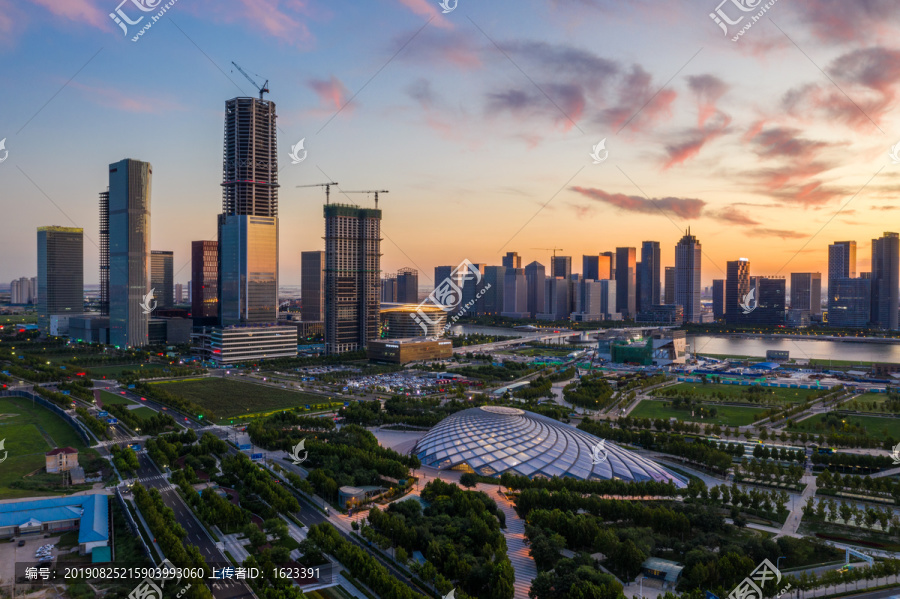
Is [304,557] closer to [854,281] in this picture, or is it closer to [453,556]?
[453,556]

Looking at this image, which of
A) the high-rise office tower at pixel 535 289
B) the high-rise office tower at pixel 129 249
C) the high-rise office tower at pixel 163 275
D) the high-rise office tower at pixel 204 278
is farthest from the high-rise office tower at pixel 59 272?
the high-rise office tower at pixel 535 289

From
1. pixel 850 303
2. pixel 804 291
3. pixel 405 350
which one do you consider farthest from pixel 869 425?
pixel 804 291

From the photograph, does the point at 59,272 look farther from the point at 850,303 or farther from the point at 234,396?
the point at 850,303

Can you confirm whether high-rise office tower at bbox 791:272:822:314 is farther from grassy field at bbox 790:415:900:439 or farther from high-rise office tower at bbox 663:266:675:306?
grassy field at bbox 790:415:900:439

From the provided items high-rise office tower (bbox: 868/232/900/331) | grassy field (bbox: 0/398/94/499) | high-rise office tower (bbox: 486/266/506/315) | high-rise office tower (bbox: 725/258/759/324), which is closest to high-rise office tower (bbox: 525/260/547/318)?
high-rise office tower (bbox: 486/266/506/315)

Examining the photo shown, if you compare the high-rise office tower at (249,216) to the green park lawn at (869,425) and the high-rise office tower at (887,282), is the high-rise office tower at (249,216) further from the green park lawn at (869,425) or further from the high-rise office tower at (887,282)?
the high-rise office tower at (887,282)

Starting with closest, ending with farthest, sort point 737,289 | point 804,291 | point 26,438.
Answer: point 26,438
point 737,289
point 804,291

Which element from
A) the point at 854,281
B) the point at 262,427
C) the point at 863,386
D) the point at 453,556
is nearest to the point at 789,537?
the point at 453,556

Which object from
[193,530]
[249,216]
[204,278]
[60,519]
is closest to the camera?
[60,519]
